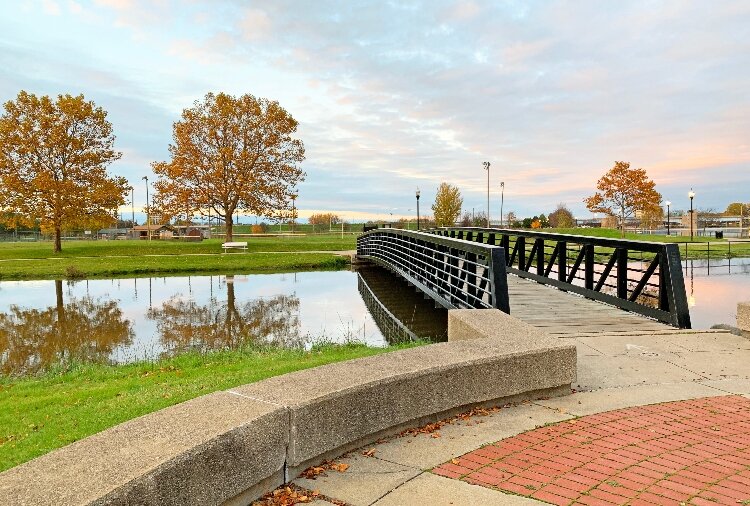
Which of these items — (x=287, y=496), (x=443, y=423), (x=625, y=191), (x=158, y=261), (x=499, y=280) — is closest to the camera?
(x=287, y=496)

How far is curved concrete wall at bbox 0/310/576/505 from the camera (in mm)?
2693

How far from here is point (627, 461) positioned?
3682mm

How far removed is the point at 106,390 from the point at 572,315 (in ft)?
23.0

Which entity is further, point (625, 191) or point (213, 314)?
point (625, 191)

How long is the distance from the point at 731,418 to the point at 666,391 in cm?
75

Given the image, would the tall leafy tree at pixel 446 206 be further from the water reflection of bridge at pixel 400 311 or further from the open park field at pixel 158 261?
the water reflection of bridge at pixel 400 311

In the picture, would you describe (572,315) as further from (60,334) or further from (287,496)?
(60,334)

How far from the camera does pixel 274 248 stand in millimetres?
43062

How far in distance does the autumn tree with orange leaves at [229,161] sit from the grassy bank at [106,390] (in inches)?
1323

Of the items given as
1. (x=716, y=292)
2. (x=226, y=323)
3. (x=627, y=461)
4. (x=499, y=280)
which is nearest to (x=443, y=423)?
(x=627, y=461)

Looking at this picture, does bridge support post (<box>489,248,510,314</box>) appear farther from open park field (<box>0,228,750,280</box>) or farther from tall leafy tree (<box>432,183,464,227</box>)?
tall leafy tree (<box>432,183,464,227</box>)

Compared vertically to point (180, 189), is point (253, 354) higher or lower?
lower

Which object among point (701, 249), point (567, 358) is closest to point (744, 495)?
point (567, 358)

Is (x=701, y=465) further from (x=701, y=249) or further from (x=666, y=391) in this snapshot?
(x=701, y=249)
